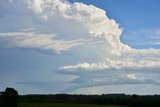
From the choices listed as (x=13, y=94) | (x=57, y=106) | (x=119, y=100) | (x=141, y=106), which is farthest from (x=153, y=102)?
(x=13, y=94)

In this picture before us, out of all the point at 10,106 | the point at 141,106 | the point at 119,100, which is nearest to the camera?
the point at 10,106

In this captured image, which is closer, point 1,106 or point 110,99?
point 1,106

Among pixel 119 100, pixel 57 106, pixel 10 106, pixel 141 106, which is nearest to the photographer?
pixel 10 106

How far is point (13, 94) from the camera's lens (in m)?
140

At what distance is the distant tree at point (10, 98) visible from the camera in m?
138

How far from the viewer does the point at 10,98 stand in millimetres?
138625

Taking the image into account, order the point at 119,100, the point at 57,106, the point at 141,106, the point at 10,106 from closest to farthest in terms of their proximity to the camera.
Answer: the point at 10,106
the point at 57,106
the point at 141,106
the point at 119,100

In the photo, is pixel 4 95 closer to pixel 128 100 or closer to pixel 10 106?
pixel 10 106

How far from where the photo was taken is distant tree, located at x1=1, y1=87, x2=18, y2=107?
137750 mm

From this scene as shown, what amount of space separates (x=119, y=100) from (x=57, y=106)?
36.5 meters

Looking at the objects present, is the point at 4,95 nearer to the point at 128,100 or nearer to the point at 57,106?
the point at 57,106

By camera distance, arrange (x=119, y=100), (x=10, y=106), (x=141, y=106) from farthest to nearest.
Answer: (x=119, y=100)
(x=141, y=106)
(x=10, y=106)

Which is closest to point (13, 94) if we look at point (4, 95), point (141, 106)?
point (4, 95)

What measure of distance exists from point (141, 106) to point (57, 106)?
1438 inches
